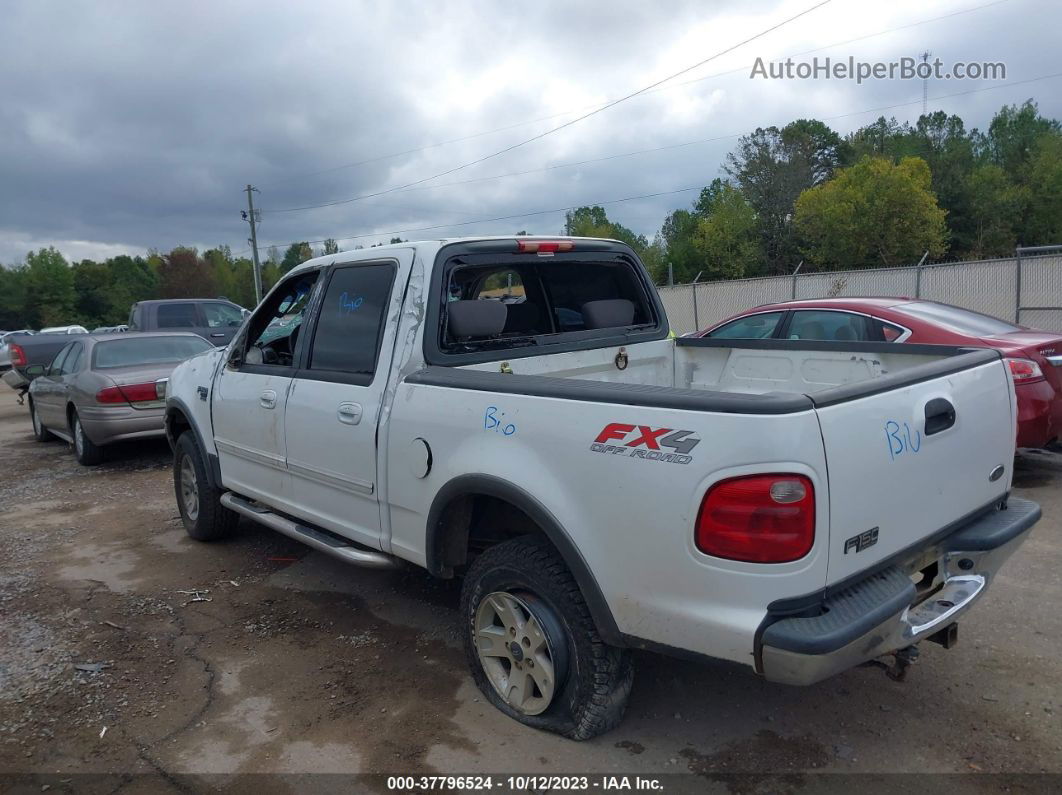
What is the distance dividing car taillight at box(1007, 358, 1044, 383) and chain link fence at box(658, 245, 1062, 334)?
642cm

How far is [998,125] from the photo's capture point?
63188 millimetres

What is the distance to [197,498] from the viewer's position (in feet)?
18.9

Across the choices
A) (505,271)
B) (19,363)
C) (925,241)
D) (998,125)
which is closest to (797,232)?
(925,241)

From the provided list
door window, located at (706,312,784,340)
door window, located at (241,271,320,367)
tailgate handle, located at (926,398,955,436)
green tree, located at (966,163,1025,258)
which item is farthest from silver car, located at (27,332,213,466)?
green tree, located at (966,163,1025,258)

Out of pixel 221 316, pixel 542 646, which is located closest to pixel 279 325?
pixel 542 646

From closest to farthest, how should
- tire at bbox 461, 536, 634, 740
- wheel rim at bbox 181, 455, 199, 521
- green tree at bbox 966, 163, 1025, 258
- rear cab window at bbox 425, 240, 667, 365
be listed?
1. tire at bbox 461, 536, 634, 740
2. rear cab window at bbox 425, 240, 667, 365
3. wheel rim at bbox 181, 455, 199, 521
4. green tree at bbox 966, 163, 1025, 258

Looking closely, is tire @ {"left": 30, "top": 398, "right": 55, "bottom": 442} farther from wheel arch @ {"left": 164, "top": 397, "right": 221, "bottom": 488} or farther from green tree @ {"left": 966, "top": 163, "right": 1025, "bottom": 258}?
green tree @ {"left": 966, "top": 163, "right": 1025, "bottom": 258}

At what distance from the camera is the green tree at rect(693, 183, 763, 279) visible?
152 feet

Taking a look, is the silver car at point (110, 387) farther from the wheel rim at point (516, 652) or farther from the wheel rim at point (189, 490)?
the wheel rim at point (516, 652)

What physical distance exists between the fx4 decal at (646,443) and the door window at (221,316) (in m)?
13.4

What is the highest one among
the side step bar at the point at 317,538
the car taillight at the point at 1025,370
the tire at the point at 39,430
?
the car taillight at the point at 1025,370

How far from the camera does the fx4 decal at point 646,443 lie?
2.40m

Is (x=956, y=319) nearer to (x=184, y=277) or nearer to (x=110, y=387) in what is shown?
(x=110, y=387)

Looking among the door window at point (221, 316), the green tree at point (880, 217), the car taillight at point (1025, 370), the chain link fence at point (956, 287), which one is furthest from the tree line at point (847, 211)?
the car taillight at point (1025, 370)
